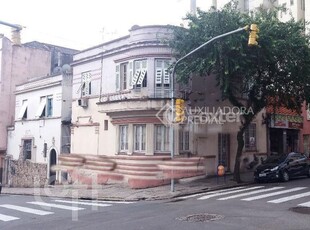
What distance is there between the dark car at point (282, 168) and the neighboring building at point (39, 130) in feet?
42.5

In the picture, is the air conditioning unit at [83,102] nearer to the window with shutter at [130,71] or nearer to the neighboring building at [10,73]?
the window with shutter at [130,71]

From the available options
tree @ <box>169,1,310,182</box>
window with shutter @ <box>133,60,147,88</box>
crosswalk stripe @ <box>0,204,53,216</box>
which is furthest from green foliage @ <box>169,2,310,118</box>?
crosswalk stripe @ <box>0,204,53,216</box>

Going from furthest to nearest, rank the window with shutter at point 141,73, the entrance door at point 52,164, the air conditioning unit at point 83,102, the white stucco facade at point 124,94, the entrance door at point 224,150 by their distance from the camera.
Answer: the entrance door at point 52,164 < the air conditioning unit at point 83,102 < the entrance door at point 224,150 < the window with shutter at point 141,73 < the white stucco facade at point 124,94

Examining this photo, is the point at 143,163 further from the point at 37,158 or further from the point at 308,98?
the point at 37,158

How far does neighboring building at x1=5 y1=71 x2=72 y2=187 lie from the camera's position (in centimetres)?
2700

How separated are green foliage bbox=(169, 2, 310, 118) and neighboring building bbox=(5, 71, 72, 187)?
10.8 meters

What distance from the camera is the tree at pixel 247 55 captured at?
1775 cm

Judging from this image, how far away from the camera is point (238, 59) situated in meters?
17.8

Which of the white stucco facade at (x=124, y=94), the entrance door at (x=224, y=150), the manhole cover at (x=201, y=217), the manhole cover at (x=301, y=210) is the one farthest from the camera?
the entrance door at (x=224, y=150)

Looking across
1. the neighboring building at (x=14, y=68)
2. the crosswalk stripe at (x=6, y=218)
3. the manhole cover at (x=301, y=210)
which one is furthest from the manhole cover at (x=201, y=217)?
the neighboring building at (x=14, y=68)

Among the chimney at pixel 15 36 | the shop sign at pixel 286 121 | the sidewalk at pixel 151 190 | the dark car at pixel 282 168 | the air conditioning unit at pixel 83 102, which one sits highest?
the chimney at pixel 15 36

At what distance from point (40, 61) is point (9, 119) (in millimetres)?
5855

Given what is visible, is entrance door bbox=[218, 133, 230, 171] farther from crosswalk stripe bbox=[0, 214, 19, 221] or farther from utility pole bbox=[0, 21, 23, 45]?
utility pole bbox=[0, 21, 23, 45]

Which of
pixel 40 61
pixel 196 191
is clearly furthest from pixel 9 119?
pixel 196 191
